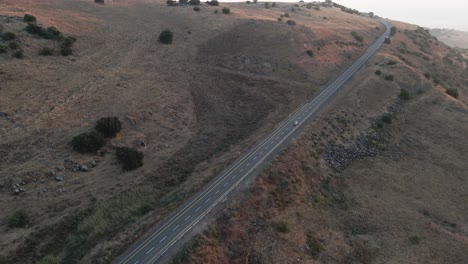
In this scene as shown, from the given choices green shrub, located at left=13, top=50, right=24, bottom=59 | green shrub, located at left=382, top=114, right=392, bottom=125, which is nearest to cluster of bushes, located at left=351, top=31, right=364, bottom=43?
green shrub, located at left=382, top=114, right=392, bottom=125

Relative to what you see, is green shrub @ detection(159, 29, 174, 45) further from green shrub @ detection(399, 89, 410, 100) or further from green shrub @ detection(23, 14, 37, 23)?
green shrub @ detection(399, 89, 410, 100)

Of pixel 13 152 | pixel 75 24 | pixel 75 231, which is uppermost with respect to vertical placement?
pixel 75 24

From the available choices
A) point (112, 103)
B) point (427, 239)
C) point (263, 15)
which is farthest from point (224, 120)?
point (263, 15)

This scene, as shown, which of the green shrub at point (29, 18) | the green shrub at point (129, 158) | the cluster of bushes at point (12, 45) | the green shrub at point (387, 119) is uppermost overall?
the green shrub at point (29, 18)

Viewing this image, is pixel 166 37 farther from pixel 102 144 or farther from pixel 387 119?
pixel 387 119

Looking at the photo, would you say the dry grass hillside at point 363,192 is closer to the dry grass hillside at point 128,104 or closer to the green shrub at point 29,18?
the dry grass hillside at point 128,104

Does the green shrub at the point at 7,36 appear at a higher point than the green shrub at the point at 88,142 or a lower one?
higher

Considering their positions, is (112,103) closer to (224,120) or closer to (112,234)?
(224,120)

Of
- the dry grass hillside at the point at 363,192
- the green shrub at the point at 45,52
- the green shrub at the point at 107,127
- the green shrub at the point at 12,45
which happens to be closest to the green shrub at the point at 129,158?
the green shrub at the point at 107,127
